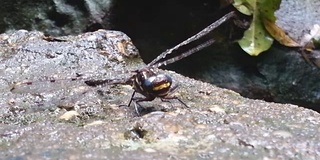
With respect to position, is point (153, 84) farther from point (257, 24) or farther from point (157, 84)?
point (257, 24)

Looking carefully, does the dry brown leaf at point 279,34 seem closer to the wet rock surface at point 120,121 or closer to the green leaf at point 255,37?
the green leaf at point 255,37

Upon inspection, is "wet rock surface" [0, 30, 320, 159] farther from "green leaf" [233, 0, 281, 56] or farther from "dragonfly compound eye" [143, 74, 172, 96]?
"green leaf" [233, 0, 281, 56]

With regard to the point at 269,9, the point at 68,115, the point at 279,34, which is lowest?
the point at 279,34

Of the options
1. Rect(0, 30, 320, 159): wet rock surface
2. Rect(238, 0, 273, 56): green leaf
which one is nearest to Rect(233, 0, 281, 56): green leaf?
Rect(238, 0, 273, 56): green leaf

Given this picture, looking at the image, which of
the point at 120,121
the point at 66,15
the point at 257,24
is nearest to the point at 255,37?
the point at 257,24

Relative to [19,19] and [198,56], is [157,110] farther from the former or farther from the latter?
[19,19]

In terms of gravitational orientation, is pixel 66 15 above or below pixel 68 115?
below

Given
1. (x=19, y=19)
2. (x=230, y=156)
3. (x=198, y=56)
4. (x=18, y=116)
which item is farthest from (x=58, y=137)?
(x=19, y=19)

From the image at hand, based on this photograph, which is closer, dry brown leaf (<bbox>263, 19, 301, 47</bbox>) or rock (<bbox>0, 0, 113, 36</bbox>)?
dry brown leaf (<bbox>263, 19, 301, 47</bbox>)

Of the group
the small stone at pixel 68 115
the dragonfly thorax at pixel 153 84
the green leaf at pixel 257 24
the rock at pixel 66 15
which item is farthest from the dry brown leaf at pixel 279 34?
the small stone at pixel 68 115
